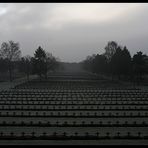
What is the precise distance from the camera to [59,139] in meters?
14.5

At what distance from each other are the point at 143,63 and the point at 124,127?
141 feet

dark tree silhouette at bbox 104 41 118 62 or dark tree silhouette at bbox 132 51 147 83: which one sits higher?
dark tree silhouette at bbox 104 41 118 62

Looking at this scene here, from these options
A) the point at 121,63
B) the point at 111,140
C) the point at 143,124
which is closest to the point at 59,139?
the point at 111,140

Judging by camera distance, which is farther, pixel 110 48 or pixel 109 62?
pixel 110 48

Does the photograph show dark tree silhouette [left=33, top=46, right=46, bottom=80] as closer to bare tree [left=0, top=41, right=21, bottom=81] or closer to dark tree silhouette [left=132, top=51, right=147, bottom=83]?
bare tree [left=0, top=41, right=21, bottom=81]

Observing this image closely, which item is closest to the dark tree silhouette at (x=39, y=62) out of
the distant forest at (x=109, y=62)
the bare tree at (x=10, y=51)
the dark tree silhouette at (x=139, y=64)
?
the distant forest at (x=109, y=62)

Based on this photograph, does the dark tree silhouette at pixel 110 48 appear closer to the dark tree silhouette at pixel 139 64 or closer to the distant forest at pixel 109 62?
the distant forest at pixel 109 62

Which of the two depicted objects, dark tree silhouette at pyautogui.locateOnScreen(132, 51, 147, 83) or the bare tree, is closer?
dark tree silhouette at pyautogui.locateOnScreen(132, 51, 147, 83)

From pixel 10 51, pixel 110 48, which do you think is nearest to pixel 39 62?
pixel 10 51

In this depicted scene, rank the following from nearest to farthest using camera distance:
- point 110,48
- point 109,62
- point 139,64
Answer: point 139,64 < point 109,62 < point 110,48

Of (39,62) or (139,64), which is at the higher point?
(39,62)

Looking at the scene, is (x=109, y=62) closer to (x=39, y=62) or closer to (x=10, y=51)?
(x=39, y=62)

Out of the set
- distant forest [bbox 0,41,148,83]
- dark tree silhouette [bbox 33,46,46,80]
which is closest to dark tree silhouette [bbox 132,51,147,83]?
distant forest [bbox 0,41,148,83]

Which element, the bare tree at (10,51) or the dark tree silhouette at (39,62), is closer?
the dark tree silhouette at (39,62)
